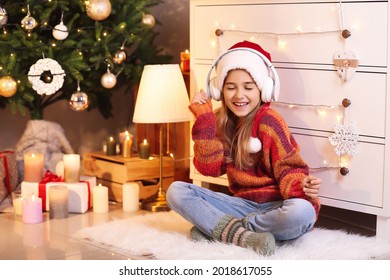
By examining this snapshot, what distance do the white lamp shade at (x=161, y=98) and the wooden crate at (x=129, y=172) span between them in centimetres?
27

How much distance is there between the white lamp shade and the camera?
305 centimetres

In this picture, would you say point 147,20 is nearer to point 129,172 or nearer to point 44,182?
point 129,172

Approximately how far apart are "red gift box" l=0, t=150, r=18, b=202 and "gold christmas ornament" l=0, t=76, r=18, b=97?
270 millimetres

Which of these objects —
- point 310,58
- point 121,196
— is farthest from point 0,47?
point 310,58

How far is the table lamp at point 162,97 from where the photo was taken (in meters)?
3.05

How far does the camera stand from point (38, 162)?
318 cm

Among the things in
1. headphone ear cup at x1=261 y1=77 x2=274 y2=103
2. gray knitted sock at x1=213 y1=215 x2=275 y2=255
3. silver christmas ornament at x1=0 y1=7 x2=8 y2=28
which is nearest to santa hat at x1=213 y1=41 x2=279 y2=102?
headphone ear cup at x1=261 y1=77 x2=274 y2=103

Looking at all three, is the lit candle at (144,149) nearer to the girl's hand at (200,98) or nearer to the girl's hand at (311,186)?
the girl's hand at (200,98)

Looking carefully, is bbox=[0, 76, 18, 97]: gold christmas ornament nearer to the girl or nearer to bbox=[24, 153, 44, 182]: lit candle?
bbox=[24, 153, 44, 182]: lit candle

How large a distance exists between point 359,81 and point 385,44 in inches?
6.1

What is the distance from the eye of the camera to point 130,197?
3.12 metres

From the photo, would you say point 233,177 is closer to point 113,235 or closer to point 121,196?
point 113,235
